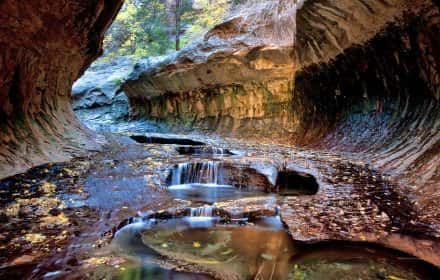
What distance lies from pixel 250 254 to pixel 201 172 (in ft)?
12.9

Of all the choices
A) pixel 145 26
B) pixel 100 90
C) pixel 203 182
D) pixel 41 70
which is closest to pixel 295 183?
pixel 203 182

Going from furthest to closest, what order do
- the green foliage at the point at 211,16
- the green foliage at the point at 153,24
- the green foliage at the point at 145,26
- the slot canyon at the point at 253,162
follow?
the green foliage at the point at 145,26 < the green foliage at the point at 153,24 < the green foliage at the point at 211,16 < the slot canyon at the point at 253,162

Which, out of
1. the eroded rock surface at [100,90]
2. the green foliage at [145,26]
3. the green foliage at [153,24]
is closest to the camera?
the eroded rock surface at [100,90]

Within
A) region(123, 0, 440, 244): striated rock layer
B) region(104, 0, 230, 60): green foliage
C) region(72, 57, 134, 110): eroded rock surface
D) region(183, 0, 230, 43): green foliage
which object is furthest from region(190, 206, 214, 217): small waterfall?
region(104, 0, 230, 60): green foliage

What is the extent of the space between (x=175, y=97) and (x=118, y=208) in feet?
48.7

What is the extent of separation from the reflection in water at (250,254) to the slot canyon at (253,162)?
22 millimetres

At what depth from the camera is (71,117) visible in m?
10.9

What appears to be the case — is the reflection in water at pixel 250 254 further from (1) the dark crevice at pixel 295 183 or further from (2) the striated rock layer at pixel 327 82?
(1) the dark crevice at pixel 295 183

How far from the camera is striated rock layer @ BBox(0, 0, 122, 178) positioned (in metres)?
6.41

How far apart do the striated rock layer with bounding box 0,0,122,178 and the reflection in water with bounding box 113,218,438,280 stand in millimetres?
3587

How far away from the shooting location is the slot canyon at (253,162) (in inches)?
135

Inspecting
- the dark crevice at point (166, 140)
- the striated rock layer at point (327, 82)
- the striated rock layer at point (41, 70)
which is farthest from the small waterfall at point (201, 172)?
the dark crevice at point (166, 140)

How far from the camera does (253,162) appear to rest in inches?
297

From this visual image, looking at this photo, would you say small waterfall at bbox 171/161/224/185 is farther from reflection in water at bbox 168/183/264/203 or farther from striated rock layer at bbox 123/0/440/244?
striated rock layer at bbox 123/0/440/244
